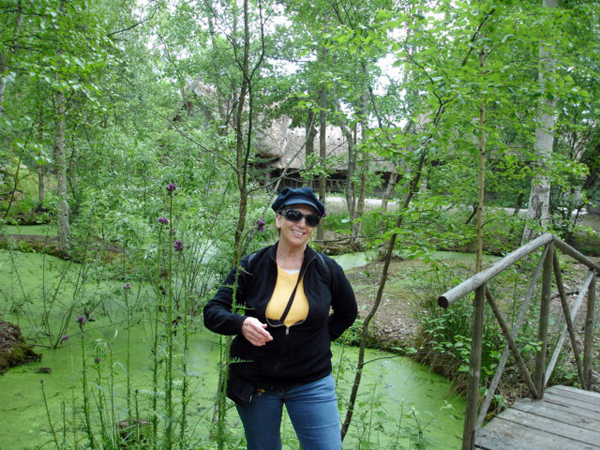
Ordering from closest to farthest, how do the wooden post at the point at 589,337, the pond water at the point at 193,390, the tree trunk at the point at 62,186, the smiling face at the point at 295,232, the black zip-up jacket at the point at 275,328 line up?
the black zip-up jacket at the point at 275,328 → the smiling face at the point at 295,232 → the pond water at the point at 193,390 → the wooden post at the point at 589,337 → the tree trunk at the point at 62,186

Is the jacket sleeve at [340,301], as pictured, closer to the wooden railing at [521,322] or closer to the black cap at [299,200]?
the black cap at [299,200]

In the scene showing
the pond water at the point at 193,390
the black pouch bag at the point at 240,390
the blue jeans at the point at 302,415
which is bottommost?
the pond water at the point at 193,390

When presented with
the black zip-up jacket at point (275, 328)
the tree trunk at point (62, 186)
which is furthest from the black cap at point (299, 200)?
the tree trunk at point (62, 186)

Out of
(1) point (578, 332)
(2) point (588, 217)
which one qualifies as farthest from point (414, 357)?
(2) point (588, 217)

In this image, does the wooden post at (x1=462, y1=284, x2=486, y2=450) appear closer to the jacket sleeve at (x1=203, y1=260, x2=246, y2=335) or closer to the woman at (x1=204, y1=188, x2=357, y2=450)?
the woman at (x1=204, y1=188, x2=357, y2=450)

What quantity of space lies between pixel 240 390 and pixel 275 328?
0.27 meters

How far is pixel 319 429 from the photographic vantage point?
66.0 inches

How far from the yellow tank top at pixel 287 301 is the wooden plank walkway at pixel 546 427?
112cm

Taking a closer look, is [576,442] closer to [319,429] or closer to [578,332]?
[319,429]

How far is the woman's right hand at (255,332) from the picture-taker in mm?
1523

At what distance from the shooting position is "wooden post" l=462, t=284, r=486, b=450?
2.08 m

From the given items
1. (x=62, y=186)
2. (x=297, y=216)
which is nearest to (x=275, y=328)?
(x=297, y=216)

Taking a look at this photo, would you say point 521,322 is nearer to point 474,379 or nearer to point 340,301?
point 474,379

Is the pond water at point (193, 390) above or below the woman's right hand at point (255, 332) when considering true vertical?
below
